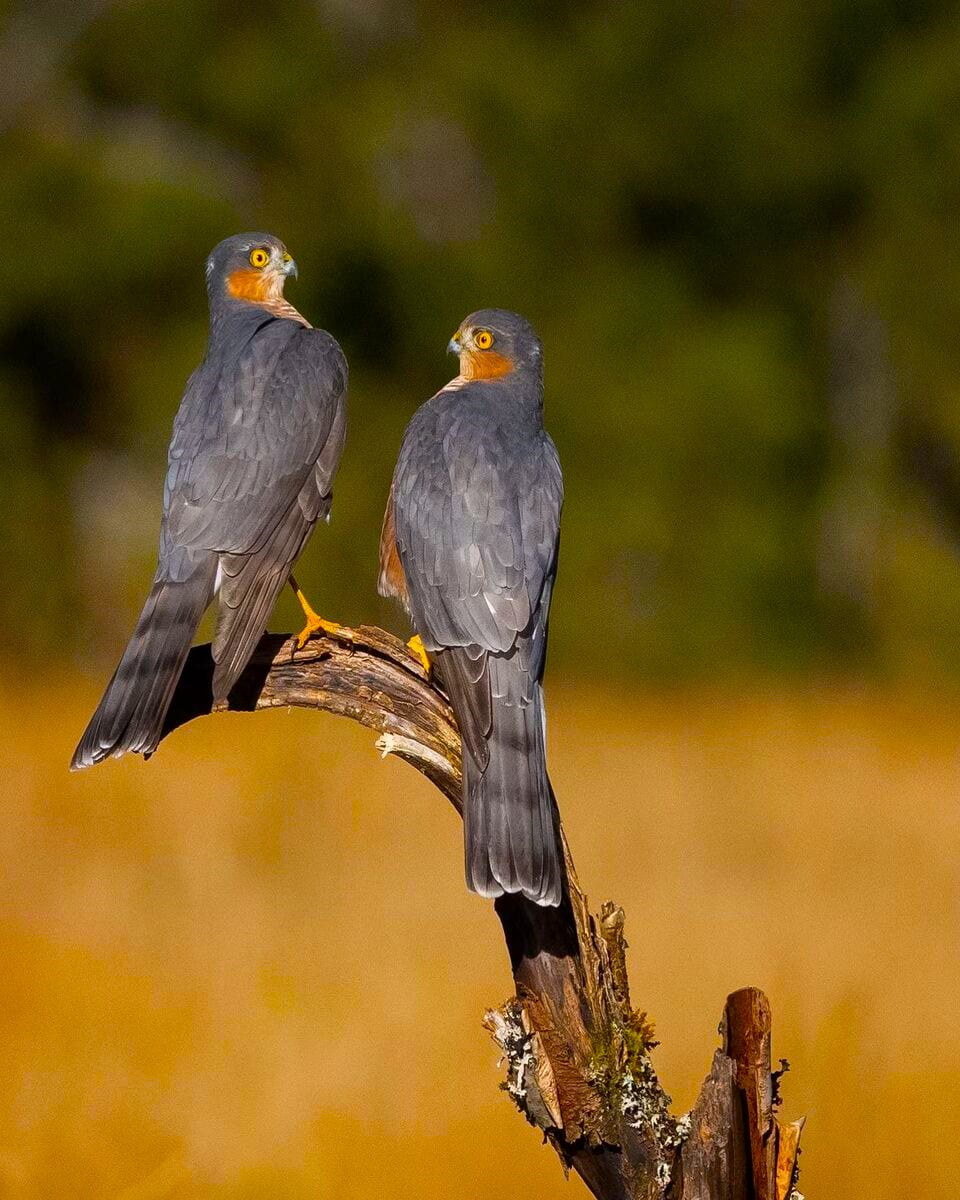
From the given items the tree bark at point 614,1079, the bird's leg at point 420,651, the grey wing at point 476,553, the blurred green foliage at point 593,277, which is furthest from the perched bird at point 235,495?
the blurred green foliage at point 593,277

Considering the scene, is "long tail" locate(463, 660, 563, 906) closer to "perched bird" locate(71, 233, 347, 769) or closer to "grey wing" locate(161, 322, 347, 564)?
"perched bird" locate(71, 233, 347, 769)

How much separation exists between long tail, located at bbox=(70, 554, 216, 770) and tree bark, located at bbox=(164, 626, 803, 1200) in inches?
35.4

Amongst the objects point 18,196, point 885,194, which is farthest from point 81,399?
point 885,194

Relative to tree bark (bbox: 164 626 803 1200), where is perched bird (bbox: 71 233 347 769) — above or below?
above

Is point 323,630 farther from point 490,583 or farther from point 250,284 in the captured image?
point 250,284

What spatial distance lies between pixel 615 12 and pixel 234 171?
147 inches

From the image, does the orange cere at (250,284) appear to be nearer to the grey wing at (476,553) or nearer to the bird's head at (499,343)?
the bird's head at (499,343)

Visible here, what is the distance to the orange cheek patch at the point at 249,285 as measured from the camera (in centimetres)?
467

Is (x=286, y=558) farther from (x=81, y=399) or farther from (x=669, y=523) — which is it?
(x=81, y=399)

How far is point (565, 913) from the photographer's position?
11.0 feet

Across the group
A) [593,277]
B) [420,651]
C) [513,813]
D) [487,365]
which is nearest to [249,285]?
[487,365]

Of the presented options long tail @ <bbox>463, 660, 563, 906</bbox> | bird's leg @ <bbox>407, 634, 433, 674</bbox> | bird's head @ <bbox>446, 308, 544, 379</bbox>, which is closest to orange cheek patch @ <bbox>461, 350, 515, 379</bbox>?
bird's head @ <bbox>446, 308, 544, 379</bbox>

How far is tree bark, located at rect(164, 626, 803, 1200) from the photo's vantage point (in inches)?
123

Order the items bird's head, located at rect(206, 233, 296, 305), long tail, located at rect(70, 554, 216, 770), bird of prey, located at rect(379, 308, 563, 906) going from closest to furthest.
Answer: bird of prey, located at rect(379, 308, 563, 906) < long tail, located at rect(70, 554, 216, 770) < bird's head, located at rect(206, 233, 296, 305)
